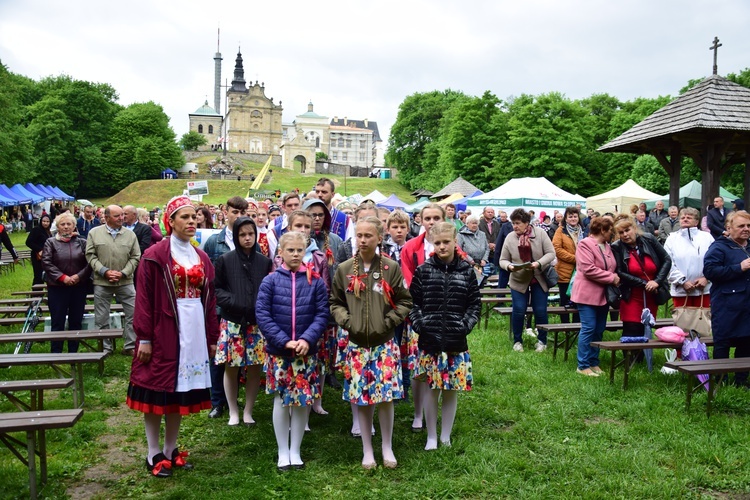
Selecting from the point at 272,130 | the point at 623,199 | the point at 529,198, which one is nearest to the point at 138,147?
the point at 272,130

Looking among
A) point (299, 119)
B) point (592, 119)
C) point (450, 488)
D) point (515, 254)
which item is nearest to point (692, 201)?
point (515, 254)

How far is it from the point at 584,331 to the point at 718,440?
2.31 meters

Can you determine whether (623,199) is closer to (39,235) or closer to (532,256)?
(532,256)

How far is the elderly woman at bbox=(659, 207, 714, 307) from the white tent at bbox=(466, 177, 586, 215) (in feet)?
47.1

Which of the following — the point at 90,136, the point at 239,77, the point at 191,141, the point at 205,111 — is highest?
the point at 239,77

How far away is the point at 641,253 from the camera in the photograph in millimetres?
6559

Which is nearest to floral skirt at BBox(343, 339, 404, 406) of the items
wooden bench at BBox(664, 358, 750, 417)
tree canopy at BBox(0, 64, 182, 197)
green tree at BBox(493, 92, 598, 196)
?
wooden bench at BBox(664, 358, 750, 417)

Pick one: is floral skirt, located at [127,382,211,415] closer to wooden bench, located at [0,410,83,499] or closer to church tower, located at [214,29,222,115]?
wooden bench, located at [0,410,83,499]

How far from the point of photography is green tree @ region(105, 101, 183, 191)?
65.1 meters

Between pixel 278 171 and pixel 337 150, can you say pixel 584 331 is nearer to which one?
pixel 278 171

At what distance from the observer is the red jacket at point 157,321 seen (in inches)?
160

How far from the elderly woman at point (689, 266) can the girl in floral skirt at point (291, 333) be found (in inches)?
181

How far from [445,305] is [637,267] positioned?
322cm

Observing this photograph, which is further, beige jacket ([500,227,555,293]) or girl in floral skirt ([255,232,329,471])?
beige jacket ([500,227,555,293])
